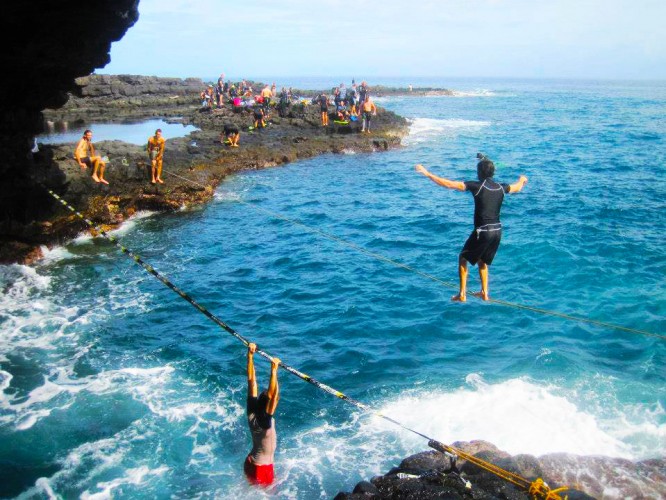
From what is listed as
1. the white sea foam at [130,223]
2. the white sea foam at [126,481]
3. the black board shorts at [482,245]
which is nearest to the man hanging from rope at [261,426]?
the white sea foam at [126,481]

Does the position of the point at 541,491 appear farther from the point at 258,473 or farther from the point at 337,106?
the point at 337,106

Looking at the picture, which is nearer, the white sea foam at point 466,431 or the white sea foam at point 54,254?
the white sea foam at point 466,431

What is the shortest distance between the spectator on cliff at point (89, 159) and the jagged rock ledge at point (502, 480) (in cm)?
1854

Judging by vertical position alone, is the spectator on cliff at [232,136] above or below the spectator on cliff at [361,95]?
below

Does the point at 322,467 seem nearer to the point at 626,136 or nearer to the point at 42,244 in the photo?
the point at 42,244

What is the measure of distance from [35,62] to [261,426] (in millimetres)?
11564

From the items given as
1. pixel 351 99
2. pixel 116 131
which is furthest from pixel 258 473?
pixel 351 99

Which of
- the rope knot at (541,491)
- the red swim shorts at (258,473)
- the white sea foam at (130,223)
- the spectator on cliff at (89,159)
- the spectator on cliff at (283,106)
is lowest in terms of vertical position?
the red swim shorts at (258,473)

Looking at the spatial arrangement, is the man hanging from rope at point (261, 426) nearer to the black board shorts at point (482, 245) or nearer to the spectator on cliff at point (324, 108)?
the black board shorts at point (482, 245)

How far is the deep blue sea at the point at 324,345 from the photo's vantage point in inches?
400

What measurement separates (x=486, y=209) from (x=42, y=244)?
17.3 m

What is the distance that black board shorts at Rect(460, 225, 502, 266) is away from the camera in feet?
29.9

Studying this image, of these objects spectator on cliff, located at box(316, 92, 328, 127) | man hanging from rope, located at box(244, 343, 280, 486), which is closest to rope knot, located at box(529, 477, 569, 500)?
man hanging from rope, located at box(244, 343, 280, 486)

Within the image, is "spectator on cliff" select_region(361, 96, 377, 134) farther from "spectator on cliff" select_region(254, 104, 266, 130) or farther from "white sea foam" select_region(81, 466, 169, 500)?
"white sea foam" select_region(81, 466, 169, 500)
